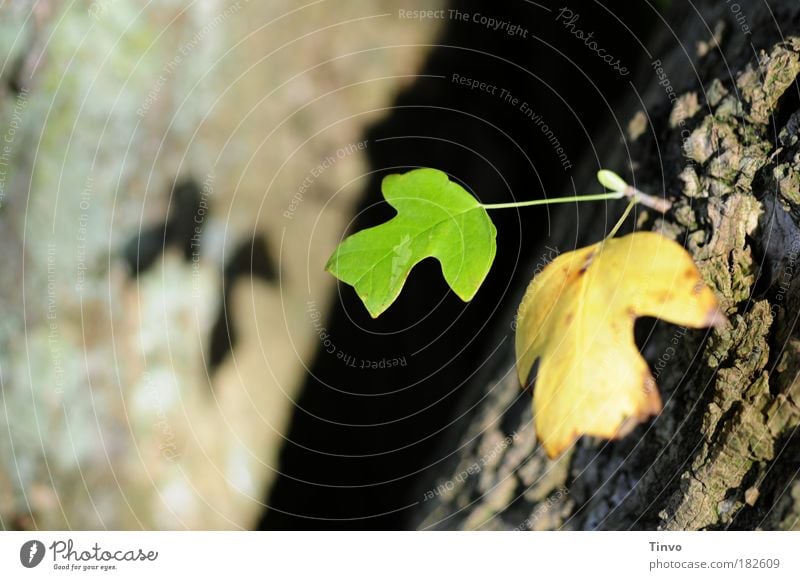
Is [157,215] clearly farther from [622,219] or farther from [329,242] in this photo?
[622,219]

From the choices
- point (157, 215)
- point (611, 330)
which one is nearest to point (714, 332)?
point (611, 330)

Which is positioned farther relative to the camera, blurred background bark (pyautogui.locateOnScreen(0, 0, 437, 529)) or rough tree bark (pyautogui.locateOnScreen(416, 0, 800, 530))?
blurred background bark (pyautogui.locateOnScreen(0, 0, 437, 529))

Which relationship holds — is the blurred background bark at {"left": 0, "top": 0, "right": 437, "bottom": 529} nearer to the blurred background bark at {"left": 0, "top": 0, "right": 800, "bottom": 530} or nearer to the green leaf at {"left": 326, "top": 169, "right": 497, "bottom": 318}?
the blurred background bark at {"left": 0, "top": 0, "right": 800, "bottom": 530}
